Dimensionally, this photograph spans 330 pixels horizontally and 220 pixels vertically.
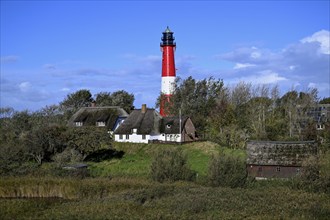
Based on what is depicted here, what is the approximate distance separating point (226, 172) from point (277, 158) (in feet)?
26.8

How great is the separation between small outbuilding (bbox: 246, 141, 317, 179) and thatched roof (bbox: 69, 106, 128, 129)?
102 ft

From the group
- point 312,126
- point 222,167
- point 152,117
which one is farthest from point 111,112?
point 222,167

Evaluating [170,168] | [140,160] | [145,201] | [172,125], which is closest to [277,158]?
[170,168]

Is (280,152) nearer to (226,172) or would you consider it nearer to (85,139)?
(226,172)

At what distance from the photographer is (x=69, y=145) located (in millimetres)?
46188

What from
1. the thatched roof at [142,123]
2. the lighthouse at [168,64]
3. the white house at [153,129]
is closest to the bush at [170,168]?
the white house at [153,129]

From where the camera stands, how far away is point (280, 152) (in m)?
36.9

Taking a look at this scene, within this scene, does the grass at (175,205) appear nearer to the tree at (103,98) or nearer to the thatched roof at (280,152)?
the thatched roof at (280,152)

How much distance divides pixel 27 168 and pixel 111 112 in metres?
31.9

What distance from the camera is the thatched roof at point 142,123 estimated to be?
58.5m

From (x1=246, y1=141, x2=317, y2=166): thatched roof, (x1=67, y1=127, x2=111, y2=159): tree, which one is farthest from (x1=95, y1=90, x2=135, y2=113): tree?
(x1=246, y1=141, x2=317, y2=166): thatched roof

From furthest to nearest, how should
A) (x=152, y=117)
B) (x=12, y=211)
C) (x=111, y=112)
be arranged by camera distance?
1. (x=111, y=112)
2. (x=152, y=117)
3. (x=12, y=211)

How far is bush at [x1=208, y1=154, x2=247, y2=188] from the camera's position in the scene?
2948 cm

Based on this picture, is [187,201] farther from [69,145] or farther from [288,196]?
[69,145]
